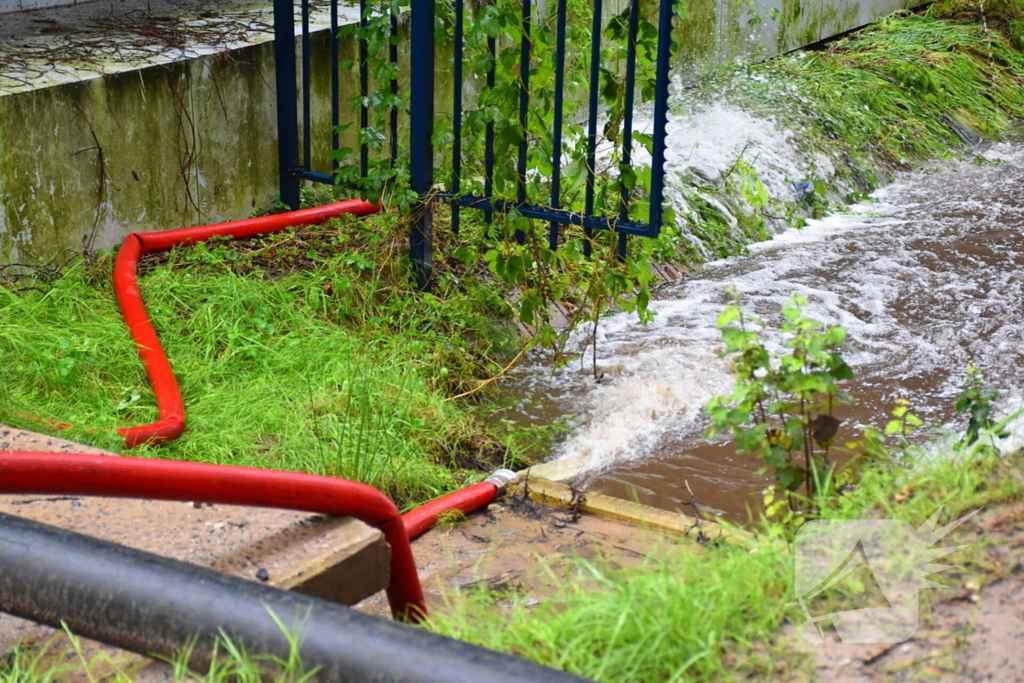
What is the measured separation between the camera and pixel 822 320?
5.30 metres

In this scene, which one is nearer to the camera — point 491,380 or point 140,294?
point 140,294

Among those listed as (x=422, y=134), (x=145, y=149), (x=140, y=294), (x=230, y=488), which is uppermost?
(x=422, y=134)

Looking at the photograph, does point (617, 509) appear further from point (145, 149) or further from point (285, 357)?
point (145, 149)

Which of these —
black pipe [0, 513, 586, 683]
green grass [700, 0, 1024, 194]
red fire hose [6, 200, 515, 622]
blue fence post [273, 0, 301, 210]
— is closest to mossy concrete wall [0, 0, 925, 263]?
blue fence post [273, 0, 301, 210]

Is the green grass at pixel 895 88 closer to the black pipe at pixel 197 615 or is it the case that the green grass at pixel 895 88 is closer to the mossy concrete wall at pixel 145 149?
the mossy concrete wall at pixel 145 149

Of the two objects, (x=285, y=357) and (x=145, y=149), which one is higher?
(x=145, y=149)

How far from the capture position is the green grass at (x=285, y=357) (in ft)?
11.4

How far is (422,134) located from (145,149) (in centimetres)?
139

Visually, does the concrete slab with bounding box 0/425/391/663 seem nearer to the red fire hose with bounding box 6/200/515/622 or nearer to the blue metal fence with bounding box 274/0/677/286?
the red fire hose with bounding box 6/200/515/622

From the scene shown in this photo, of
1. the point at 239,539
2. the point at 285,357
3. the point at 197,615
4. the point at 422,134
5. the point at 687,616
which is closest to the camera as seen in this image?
the point at 197,615

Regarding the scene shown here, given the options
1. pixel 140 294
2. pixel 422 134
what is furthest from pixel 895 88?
pixel 140 294

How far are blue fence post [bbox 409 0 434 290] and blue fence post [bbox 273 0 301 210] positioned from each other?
0.94m

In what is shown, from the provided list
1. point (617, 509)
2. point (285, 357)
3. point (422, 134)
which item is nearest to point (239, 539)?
point (617, 509)

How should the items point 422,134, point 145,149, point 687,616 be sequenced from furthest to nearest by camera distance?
point 145,149
point 422,134
point 687,616
